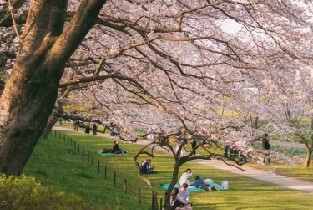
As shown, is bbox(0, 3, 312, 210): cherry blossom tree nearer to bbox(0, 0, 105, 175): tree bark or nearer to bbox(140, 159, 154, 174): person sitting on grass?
bbox(0, 0, 105, 175): tree bark

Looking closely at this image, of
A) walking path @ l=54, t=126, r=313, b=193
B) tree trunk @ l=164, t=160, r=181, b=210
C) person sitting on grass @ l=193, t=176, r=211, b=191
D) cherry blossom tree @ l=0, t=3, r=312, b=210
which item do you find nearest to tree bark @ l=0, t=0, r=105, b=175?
cherry blossom tree @ l=0, t=3, r=312, b=210

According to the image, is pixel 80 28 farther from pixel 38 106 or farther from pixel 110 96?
pixel 110 96

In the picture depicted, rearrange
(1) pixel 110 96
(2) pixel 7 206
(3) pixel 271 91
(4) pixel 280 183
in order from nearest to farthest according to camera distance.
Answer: (2) pixel 7 206, (3) pixel 271 91, (1) pixel 110 96, (4) pixel 280 183

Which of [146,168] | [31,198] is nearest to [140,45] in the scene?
[31,198]

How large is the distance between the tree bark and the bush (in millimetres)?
1086

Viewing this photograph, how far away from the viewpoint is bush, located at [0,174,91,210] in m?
5.32

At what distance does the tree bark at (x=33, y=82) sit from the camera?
6562 millimetres

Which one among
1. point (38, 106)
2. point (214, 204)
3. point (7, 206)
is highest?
point (38, 106)

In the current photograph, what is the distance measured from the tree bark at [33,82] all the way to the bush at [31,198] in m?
1.09

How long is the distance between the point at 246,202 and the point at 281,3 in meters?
12.8

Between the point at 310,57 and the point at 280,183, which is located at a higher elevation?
the point at 310,57

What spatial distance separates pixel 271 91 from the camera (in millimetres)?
7254

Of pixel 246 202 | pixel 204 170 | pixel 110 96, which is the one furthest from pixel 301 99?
pixel 110 96

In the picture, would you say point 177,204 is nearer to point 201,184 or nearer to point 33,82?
point 201,184
